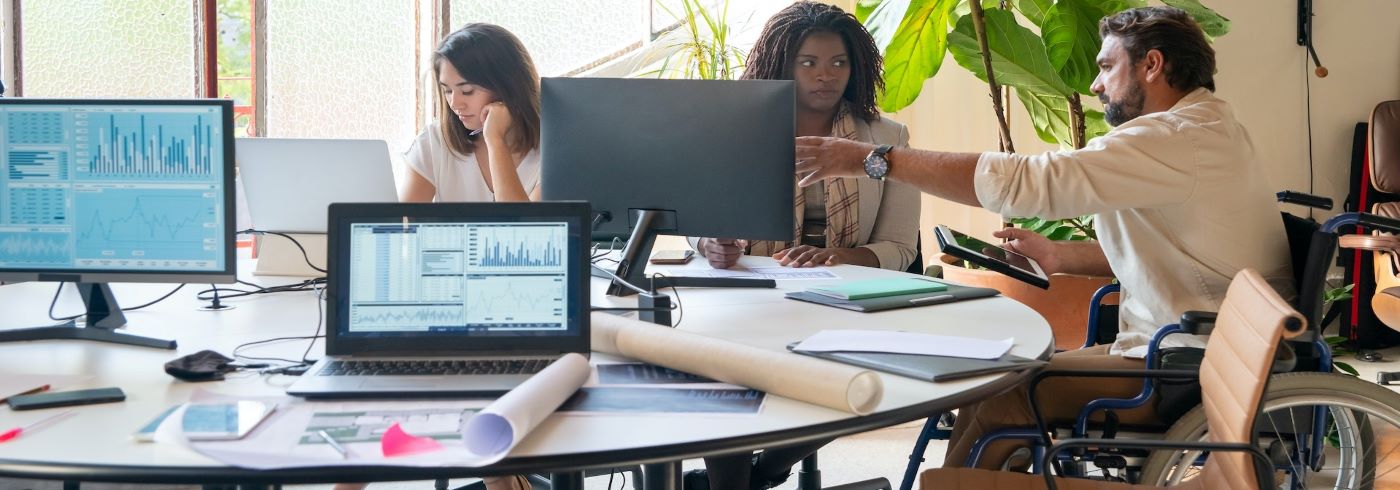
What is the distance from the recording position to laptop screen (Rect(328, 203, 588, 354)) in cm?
145

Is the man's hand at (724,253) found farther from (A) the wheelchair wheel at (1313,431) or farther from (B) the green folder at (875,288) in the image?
(A) the wheelchair wheel at (1313,431)

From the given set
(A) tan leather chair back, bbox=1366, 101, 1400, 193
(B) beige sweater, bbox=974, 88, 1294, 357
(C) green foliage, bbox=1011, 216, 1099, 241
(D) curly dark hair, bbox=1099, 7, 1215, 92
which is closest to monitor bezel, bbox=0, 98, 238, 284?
(B) beige sweater, bbox=974, 88, 1294, 357

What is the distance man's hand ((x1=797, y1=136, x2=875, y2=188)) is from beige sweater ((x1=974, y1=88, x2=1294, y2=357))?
23 cm

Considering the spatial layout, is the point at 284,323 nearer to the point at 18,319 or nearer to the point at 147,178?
the point at 147,178

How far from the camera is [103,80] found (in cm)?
341

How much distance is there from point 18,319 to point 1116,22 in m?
2.08

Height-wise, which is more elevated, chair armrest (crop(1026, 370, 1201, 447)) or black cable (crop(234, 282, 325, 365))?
black cable (crop(234, 282, 325, 365))

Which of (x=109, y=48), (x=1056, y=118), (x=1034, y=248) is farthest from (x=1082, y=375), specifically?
(x=109, y=48)

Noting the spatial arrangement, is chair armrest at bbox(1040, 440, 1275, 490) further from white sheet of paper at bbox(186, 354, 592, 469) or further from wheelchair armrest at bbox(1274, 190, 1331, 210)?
wheelchair armrest at bbox(1274, 190, 1331, 210)

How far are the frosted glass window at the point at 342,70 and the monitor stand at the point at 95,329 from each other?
86.5 inches

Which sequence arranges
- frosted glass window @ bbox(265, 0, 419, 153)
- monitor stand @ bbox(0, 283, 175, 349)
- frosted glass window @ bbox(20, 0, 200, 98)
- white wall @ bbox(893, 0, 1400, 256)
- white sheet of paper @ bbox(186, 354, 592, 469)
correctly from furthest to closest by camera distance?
1. white wall @ bbox(893, 0, 1400, 256)
2. frosted glass window @ bbox(265, 0, 419, 153)
3. frosted glass window @ bbox(20, 0, 200, 98)
4. monitor stand @ bbox(0, 283, 175, 349)
5. white sheet of paper @ bbox(186, 354, 592, 469)

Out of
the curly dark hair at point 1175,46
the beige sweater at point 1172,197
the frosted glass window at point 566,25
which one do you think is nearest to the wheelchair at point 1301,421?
the beige sweater at point 1172,197

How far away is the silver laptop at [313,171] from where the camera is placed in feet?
Result: 7.39

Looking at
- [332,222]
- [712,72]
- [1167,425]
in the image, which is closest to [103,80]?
[712,72]
